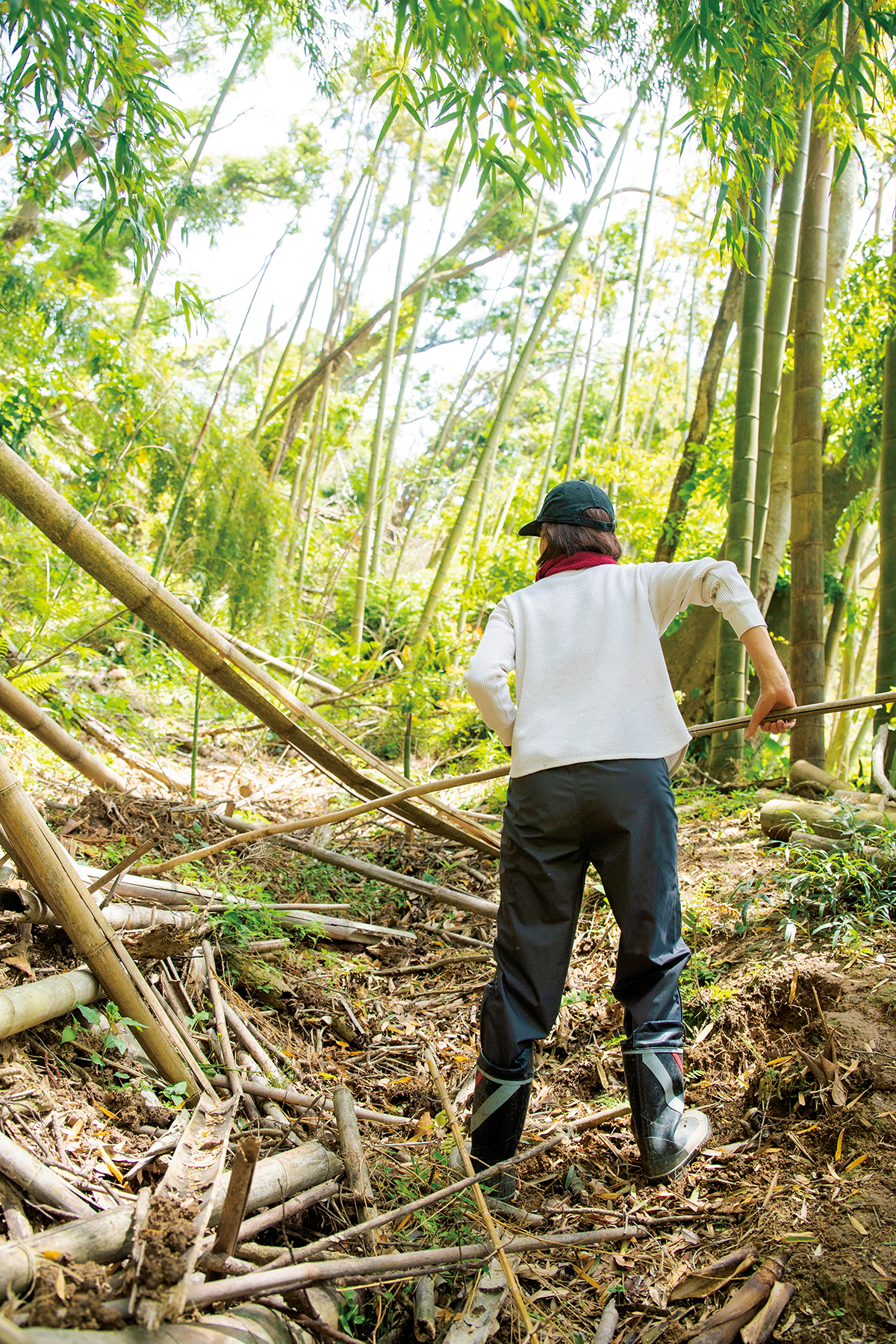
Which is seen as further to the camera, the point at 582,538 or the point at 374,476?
the point at 374,476

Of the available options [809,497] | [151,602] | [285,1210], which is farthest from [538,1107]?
[809,497]

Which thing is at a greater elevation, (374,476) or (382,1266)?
(374,476)

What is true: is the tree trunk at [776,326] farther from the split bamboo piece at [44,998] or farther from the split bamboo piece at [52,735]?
the split bamboo piece at [44,998]

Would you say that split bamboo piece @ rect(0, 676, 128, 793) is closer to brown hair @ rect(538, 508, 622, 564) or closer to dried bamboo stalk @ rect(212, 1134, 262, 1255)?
dried bamboo stalk @ rect(212, 1134, 262, 1255)

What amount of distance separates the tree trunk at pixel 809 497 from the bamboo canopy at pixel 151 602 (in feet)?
7.54

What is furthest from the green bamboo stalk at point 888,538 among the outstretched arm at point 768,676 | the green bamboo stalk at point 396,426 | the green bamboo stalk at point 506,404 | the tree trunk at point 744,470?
the green bamboo stalk at point 396,426

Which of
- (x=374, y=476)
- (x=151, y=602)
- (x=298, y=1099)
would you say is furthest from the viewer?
(x=374, y=476)

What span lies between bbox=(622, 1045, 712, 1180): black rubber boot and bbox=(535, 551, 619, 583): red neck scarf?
111 cm

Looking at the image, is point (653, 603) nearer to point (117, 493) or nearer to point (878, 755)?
point (878, 755)

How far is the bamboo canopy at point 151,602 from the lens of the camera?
1989mm

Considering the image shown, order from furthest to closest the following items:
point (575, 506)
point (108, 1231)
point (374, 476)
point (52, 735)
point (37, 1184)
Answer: point (374, 476) → point (52, 735) → point (575, 506) → point (37, 1184) → point (108, 1231)

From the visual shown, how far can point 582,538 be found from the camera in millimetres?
2076

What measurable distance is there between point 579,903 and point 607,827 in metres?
0.21

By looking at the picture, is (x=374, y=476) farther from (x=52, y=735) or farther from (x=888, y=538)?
(x=52, y=735)
